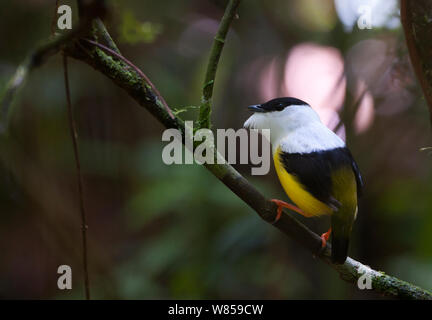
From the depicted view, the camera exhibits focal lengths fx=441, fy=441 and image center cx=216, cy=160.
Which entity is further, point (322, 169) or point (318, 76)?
point (318, 76)

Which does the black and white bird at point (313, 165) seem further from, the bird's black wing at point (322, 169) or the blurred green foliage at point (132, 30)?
the blurred green foliage at point (132, 30)

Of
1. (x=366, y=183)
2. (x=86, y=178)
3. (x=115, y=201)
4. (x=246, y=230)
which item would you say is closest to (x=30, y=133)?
(x=86, y=178)

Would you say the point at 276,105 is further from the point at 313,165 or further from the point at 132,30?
the point at 132,30

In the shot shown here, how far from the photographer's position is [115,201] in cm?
392

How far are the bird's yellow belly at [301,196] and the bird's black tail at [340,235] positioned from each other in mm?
74

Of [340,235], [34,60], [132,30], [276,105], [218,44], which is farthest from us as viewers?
[132,30]

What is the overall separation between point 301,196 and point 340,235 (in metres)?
0.20

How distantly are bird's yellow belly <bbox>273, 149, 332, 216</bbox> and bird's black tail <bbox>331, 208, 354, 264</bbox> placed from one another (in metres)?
0.07

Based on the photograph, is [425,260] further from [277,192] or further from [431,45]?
[431,45]

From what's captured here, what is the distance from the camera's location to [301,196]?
4.61 ft

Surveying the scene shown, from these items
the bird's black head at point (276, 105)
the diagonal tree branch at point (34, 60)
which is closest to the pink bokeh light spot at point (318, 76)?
the bird's black head at point (276, 105)

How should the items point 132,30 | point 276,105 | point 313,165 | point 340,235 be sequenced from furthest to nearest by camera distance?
1. point 132,30
2. point 276,105
3. point 313,165
4. point 340,235

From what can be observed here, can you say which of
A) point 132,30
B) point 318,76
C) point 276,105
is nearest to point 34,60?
point 276,105

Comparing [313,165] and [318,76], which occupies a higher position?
[318,76]
